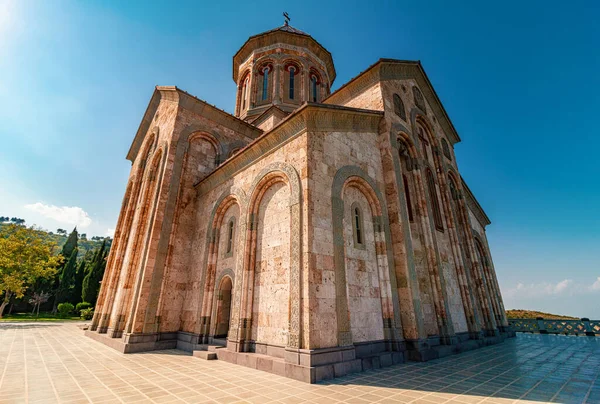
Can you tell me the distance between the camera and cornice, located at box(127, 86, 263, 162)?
41.6 ft

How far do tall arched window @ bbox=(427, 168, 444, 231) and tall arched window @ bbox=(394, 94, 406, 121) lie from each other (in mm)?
2953

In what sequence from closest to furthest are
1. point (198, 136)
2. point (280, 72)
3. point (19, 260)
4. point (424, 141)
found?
point (198, 136) < point (424, 141) < point (280, 72) < point (19, 260)

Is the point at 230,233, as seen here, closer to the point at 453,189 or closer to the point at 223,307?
the point at 223,307

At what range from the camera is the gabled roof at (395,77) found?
434 inches

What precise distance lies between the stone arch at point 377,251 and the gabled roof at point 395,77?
16.8 ft

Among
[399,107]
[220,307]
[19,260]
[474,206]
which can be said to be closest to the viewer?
[220,307]

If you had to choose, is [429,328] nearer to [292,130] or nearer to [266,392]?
[266,392]

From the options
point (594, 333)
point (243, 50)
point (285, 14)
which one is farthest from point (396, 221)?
point (285, 14)

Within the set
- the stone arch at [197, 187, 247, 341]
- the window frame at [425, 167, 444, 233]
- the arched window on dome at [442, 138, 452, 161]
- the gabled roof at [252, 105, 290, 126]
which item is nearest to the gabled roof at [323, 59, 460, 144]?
the arched window on dome at [442, 138, 452, 161]

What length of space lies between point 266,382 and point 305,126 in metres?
6.37

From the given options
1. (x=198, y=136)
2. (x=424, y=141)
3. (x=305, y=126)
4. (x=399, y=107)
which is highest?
(x=399, y=107)

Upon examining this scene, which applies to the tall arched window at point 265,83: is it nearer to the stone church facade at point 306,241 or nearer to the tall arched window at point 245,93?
the tall arched window at point 245,93

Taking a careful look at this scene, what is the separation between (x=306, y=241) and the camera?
21.4 ft

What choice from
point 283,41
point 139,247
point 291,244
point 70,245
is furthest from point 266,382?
point 70,245
